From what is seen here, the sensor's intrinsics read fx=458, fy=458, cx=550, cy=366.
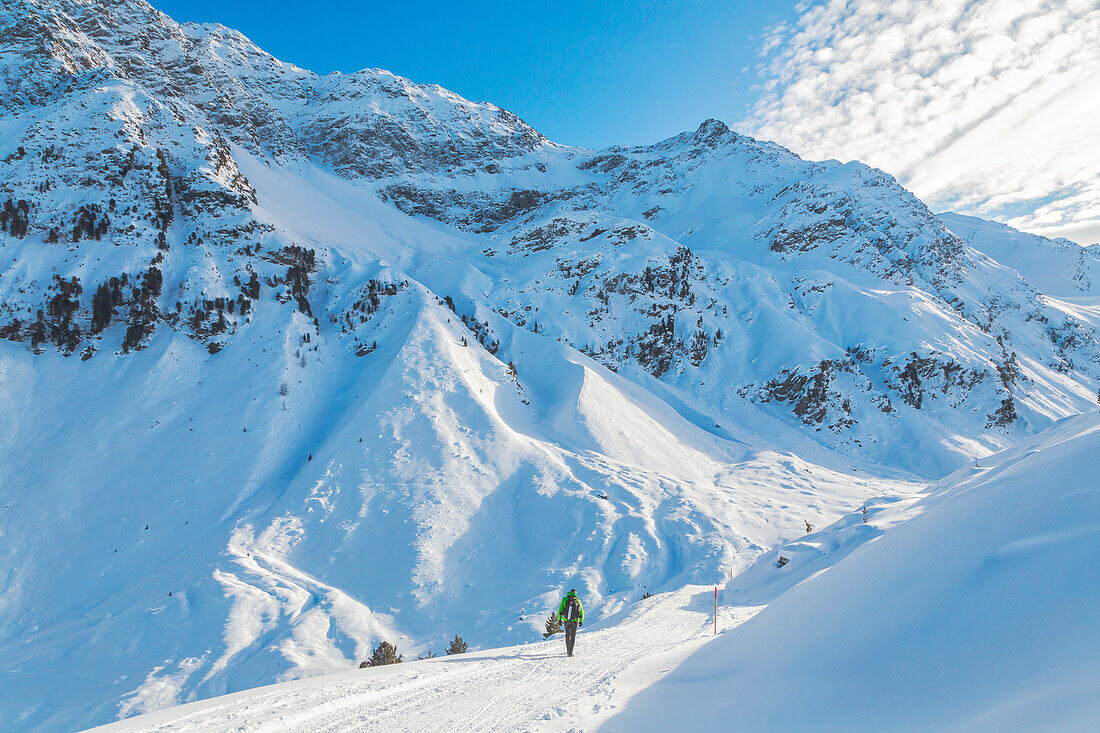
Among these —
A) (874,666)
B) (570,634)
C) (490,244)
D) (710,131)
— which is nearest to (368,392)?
(570,634)

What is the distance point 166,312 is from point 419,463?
2012 centimetres

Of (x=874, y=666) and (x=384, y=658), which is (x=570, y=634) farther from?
(x=384, y=658)

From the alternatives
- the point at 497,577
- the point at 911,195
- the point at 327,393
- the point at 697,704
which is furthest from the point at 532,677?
the point at 911,195

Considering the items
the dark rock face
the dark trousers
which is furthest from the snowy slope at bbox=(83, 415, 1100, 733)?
the dark rock face

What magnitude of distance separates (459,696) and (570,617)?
2.57 m

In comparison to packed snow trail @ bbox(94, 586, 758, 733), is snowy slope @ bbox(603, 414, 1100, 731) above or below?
above

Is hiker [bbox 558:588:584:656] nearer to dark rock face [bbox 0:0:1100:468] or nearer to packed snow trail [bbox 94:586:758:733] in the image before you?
packed snow trail [bbox 94:586:758:733]

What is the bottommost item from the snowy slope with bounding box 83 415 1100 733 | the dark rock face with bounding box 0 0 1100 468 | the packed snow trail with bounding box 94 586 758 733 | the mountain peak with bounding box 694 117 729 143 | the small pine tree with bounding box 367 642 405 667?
the small pine tree with bounding box 367 642 405 667

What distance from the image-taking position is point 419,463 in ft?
72.0

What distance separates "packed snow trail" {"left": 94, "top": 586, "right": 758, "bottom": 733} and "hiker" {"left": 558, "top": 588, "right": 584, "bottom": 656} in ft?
0.94

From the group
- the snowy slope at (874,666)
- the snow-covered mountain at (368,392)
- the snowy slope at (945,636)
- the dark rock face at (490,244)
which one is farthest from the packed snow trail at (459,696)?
the dark rock face at (490,244)

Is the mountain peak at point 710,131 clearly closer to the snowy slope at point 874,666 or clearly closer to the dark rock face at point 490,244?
the dark rock face at point 490,244

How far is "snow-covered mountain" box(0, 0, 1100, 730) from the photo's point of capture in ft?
53.8

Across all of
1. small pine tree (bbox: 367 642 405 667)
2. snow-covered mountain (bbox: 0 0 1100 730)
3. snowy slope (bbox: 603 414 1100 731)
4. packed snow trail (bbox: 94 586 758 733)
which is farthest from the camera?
snow-covered mountain (bbox: 0 0 1100 730)
